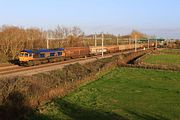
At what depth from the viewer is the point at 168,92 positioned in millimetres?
21578

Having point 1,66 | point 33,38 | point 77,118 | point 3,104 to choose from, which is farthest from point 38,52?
A: point 77,118

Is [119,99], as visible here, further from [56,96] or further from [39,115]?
[39,115]

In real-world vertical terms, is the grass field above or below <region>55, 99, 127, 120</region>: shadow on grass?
above

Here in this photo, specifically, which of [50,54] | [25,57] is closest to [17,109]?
[25,57]

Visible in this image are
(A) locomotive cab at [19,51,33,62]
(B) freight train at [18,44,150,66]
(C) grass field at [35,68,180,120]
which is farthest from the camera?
(B) freight train at [18,44,150,66]

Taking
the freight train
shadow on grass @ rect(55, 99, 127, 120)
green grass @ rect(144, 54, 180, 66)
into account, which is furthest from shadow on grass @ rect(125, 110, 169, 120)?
green grass @ rect(144, 54, 180, 66)

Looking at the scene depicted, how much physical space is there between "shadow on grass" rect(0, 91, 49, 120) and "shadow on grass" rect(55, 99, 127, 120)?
1.46 meters

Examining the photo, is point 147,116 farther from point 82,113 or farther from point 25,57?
point 25,57

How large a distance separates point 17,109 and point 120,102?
584 cm

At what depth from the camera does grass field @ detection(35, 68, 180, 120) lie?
15.5 m

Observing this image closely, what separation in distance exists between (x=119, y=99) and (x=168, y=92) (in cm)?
402

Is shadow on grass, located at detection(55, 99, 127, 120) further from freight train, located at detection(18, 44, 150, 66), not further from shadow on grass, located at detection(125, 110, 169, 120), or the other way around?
freight train, located at detection(18, 44, 150, 66)

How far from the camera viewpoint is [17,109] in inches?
676

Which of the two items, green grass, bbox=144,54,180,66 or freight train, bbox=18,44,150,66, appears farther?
green grass, bbox=144,54,180,66
